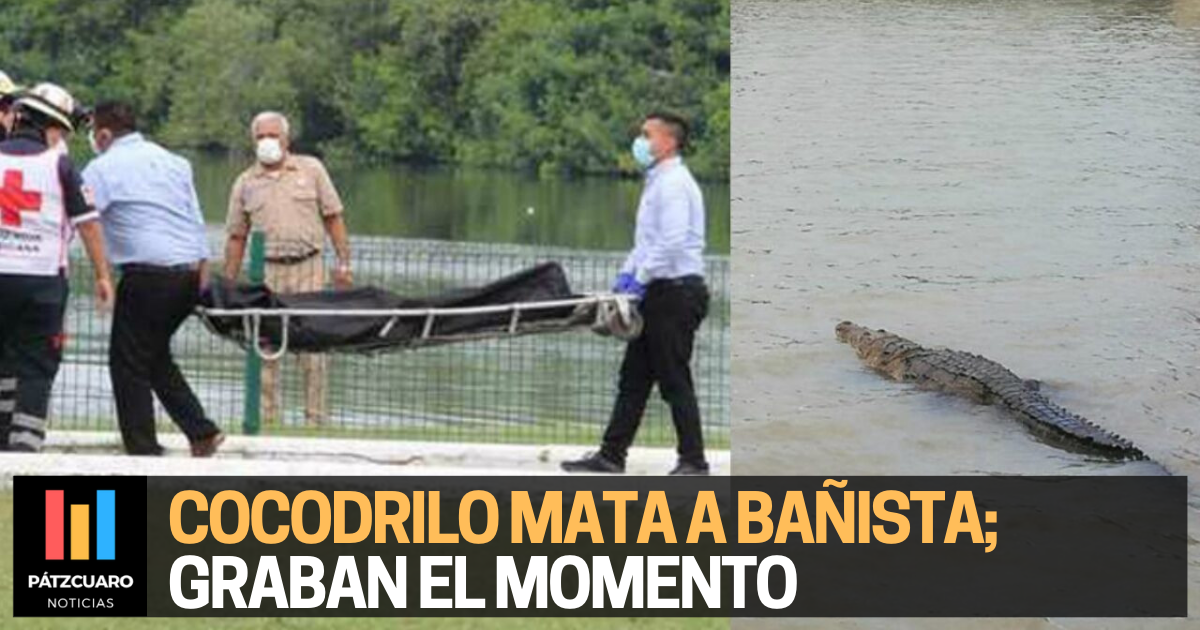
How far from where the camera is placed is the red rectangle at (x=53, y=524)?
724 cm

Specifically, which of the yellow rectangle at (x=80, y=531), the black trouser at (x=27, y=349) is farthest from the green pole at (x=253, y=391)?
the yellow rectangle at (x=80, y=531)

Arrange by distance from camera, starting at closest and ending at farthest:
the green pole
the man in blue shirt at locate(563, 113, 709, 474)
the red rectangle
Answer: the red rectangle < the man in blue shirt at locate(563, 113, 709, 474) < the green pole

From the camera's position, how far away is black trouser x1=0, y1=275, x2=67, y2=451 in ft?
29.6

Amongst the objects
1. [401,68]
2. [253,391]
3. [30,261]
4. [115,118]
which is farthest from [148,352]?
[401,68]

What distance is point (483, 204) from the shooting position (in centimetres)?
4684

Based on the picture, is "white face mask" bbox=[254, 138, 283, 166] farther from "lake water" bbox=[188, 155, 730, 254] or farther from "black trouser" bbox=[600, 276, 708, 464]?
"lake water" bbox=[188, 155, 730, 254]

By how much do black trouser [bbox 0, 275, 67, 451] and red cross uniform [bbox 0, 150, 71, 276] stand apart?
0.06 meters

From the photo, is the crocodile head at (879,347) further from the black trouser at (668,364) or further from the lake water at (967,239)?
the black trouser at (668,364)

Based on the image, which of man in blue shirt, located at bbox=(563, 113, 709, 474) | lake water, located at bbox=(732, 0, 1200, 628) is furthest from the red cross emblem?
lake water, located at bbox=(732, 0, 1200, 628)

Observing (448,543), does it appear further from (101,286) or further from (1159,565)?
(1159,565)

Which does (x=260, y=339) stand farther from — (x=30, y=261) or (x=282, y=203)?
(x=282, y=203)

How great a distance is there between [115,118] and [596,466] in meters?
2.46

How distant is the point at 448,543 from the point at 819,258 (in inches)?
432

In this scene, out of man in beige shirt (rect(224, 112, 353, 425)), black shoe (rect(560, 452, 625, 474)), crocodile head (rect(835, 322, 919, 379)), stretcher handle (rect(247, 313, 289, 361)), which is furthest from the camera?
crocodile head (rect(835, 322, 919, 379))
